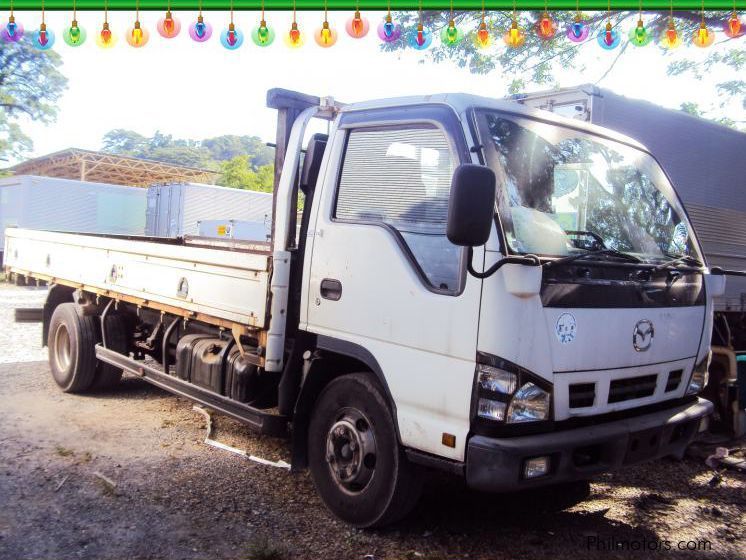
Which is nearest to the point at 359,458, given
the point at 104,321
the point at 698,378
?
the point at 698,378

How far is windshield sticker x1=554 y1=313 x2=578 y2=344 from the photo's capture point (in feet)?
10.3

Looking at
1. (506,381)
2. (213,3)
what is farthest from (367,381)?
(213,3)

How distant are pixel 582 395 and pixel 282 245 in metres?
2.00

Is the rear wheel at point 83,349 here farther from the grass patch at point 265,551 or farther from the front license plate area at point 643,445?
the front license plate area at point 643,445

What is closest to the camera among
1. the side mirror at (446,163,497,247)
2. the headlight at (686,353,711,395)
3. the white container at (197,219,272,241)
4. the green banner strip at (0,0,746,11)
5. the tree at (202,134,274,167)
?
the side mirror at (446,163,497,247)

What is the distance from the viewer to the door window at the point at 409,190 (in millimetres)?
3381

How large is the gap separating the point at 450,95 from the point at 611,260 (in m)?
1.20

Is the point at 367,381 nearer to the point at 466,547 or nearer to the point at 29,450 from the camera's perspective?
the point at 466,547

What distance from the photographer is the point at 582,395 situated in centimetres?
327

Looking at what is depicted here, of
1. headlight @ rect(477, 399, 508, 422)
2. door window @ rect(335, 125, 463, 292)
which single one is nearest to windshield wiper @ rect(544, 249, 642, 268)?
door window @ rect(335, 125, 463, 292)

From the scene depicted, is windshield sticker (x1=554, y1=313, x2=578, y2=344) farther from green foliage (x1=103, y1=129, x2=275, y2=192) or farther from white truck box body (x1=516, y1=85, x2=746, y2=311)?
green foliage (x1=103, y1=129, x2=275, y2=192)

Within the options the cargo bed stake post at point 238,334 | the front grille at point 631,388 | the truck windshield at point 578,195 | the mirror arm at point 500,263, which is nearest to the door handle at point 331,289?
the cargo bed stake post at point 238,334

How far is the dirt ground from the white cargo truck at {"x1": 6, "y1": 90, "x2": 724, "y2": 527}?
1.04ft

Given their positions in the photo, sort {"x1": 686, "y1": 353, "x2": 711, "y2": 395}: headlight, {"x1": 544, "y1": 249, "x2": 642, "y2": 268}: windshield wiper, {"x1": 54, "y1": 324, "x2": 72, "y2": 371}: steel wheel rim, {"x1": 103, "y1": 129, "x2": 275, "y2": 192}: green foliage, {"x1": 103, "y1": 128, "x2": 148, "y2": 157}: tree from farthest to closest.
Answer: {"x1": 103, "y1": 128, "x2": 148, "y2": 157}: tree < {"x1": 103, "y1": 129, "x2": 275, "y2": 192}: green foliage < {"x1": 54, "y1": 324, "x2": 72, "y2": 371}: steel wheel rim < {"x1": 686, "y1": 353, "x2": 711, "y2": 395}: headlight < {"x1": 544, "y1": 249, "x2": 642, "y2": 268}: windshield wiper
